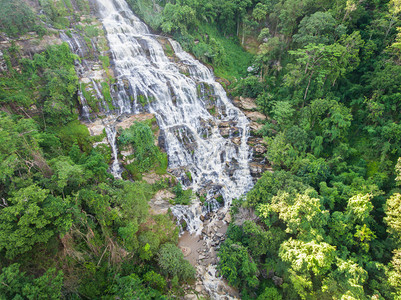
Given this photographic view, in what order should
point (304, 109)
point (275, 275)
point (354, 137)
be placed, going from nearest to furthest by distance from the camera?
1. point (275, 275)
2. point (354, 137)
3. point (304, 109)

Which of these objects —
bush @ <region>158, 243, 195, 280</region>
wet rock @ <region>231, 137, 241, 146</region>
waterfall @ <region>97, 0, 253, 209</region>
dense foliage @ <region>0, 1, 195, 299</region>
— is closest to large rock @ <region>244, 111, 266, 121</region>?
waterfall @ <region>97, 0, 253, 209</region>

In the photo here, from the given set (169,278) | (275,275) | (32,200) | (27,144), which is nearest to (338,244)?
(275,275)

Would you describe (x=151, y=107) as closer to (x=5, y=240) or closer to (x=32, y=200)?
(x=32, y=200)

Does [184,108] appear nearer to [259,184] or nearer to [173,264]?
[259,184]

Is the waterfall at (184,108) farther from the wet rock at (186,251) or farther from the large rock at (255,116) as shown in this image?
the wet rock at (186,251)

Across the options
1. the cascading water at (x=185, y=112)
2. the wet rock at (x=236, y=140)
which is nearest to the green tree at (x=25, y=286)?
the cascading water at (x=185, y=112)

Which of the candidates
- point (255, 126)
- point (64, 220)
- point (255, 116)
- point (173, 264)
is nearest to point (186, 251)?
point (173, 264)
